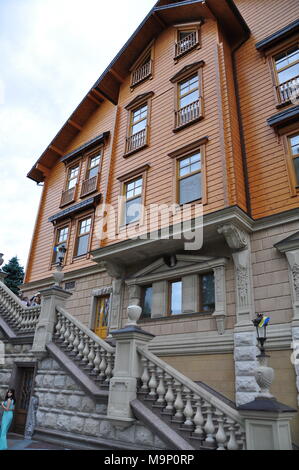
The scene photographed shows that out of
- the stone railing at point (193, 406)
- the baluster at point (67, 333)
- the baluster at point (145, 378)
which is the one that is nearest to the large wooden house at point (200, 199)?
the baluster at point (67, 333)

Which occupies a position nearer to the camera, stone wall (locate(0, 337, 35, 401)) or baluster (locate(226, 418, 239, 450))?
baluster (locate(226, 418, 239, 450))

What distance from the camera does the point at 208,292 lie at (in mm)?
11312

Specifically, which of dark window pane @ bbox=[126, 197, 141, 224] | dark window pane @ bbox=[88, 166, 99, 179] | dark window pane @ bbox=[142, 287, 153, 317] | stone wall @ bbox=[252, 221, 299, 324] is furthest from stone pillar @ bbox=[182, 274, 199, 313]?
dark window pane @ bbox=[88, 166, 99, 179]

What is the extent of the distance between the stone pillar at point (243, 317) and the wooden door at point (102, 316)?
6259 millimetres

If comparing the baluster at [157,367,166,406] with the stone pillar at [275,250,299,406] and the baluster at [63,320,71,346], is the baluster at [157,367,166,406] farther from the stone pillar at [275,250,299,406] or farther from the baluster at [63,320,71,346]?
the stone pillar at [275,250,299,406]

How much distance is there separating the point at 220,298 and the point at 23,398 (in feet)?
21.7

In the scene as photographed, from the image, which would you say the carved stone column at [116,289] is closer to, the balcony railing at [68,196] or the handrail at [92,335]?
the handrail at [92,335]

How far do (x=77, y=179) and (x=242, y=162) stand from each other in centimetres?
1001

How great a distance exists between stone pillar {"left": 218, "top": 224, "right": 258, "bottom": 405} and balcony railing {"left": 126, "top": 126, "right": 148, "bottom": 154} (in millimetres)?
6363

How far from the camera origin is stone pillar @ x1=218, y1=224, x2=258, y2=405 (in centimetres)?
915

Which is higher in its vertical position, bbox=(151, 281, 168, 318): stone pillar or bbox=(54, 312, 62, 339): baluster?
bbox=(151, 281, 168, 318): stone pillar

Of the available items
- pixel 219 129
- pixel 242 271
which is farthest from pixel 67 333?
pixel 219 129

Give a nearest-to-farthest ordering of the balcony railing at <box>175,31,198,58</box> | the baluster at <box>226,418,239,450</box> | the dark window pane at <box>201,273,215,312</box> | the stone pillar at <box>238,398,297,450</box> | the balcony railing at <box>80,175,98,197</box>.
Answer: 1. the stone pillar at <box>238,398,297,450</box>
2. the baluster at <box>226,418,239,450</box>
3. the dark window pane at <box>201,273,215,312</box>
4. the balcony railing at <box>175,31,198,58</box>
5. the balcony railing at <box>80,175,98,197</box>

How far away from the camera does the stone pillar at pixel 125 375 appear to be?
7020 millimetres
